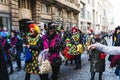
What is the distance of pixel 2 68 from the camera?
10.9 feet

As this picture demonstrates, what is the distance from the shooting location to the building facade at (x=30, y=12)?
17516 mm

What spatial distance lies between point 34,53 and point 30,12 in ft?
52.0

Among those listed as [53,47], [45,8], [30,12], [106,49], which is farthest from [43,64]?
[45,8]

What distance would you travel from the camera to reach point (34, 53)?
6.79m

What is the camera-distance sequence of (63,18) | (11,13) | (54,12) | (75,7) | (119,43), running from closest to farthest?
(119,43) < (11,13) < (54,12) < (63,18) < (75,7)

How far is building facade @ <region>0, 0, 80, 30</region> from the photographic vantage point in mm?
17516

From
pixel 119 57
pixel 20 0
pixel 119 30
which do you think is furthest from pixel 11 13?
pixel 119 57

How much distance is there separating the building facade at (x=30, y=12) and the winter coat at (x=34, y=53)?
10.2 metres

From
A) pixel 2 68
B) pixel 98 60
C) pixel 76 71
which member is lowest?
pixel 76 71

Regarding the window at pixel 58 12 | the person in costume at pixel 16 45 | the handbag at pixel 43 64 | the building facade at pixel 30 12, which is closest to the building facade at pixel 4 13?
the building facade at pixel 30 12

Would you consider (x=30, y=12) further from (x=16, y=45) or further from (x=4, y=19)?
(x=16, y=45)

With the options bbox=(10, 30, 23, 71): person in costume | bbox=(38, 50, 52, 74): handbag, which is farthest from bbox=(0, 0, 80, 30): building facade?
bbox=(38, 50, 52, 74): handbag

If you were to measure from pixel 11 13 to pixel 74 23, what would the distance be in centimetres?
2246

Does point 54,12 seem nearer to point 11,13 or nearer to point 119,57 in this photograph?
point 11,13
